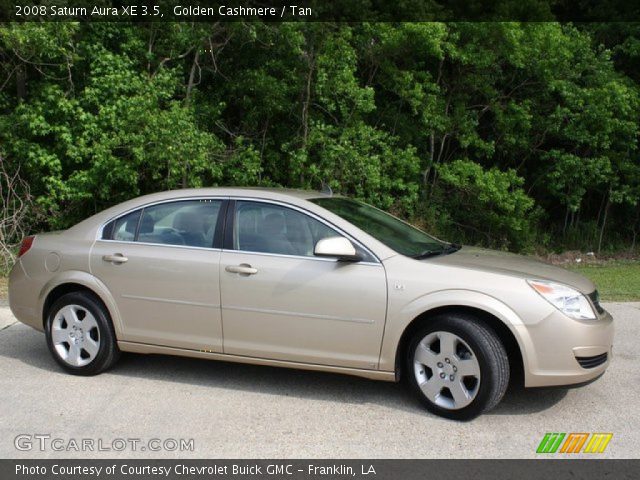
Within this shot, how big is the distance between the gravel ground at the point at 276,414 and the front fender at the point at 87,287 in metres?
0.54

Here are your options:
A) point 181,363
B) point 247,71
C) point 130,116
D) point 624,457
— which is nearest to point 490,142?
point 247,71

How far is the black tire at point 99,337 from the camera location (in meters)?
5.73

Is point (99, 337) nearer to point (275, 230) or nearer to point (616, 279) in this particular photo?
point (275, 230)

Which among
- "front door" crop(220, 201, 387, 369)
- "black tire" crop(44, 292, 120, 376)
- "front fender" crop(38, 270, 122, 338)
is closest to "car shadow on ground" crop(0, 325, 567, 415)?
"black tire" crop(44, 292, 120, 376)

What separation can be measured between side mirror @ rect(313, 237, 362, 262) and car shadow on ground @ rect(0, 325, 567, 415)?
3.66 feet

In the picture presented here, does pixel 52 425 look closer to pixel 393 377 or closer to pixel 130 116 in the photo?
pixel 393 377

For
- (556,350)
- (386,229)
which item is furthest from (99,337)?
(556,350)

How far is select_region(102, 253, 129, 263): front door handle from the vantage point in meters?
5.66

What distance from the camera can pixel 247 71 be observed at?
14680 millimetres

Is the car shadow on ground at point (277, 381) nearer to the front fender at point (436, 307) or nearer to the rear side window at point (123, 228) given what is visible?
the front fender at point (436, 307)

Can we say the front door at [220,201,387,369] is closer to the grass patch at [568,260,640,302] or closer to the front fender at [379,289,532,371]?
the front fender at [379,289,532,371]

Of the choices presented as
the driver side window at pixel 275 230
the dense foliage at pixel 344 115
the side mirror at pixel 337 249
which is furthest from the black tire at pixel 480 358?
the dense foliage at pixel 344 115

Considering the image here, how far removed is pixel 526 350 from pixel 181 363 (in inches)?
124

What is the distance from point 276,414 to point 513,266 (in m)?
2.06
